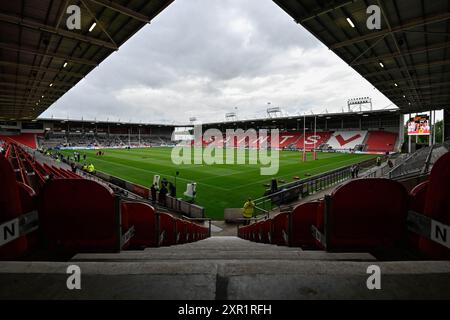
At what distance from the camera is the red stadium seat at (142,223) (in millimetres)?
3273

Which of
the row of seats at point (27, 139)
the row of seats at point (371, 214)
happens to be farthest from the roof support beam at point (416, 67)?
the row of seats at point (27, 139)

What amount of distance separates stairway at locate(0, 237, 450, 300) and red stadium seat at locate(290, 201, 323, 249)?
172cm

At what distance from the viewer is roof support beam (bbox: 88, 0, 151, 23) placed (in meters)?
8.30

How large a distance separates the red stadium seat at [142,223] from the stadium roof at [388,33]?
8963 millimetres

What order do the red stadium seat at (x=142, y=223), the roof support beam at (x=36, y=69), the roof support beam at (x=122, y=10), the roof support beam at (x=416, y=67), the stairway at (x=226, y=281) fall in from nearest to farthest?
the stairway at (x=226, y=281) < the red stadium seat at (x=142, y=223) < the roof support beam at (x=122, y=10) < the roof support beam at (x=36, y=69) < the roof support beam at (x=416, y=67)

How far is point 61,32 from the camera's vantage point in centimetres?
1020

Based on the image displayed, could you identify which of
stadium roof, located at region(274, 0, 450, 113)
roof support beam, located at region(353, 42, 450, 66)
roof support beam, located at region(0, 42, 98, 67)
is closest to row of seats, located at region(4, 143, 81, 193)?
roof support beam, located at region(0, 42, 98, 67)

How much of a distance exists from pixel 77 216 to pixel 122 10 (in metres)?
9.21

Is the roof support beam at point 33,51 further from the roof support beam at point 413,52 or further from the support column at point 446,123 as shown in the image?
the support column at point 446,123

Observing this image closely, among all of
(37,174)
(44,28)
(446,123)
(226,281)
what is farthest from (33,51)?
(446,123)

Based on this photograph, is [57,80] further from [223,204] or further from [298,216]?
[298,216]

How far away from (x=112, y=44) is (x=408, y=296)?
14049 millimetres

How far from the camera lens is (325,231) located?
236 centimetres

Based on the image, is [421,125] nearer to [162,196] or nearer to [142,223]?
[162,196]
